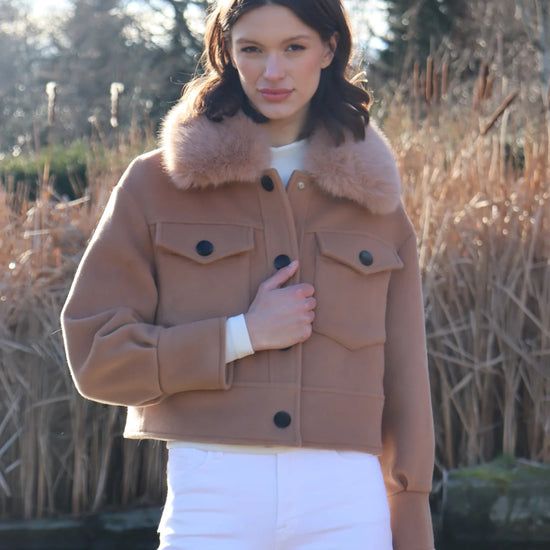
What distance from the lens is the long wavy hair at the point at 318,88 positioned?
1.91m

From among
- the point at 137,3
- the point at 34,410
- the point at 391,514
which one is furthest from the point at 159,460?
the point at 137,3

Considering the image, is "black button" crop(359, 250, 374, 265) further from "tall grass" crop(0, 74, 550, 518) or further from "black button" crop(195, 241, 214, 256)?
"tall grass" crop(0, 74, 550, 518)

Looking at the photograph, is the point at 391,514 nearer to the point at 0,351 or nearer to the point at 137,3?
the point at 0,351

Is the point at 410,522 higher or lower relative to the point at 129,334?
lower

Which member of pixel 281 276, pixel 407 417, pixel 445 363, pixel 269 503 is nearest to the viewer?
pixel 269 503

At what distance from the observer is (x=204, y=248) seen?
1818 millimetres

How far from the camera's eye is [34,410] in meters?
3.57

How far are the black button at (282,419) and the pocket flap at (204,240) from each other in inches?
12.2

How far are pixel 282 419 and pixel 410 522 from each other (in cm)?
36

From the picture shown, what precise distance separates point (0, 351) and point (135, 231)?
195 cm

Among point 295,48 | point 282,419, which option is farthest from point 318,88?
point 282,419

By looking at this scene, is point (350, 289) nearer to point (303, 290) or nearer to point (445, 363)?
point (303, 290)

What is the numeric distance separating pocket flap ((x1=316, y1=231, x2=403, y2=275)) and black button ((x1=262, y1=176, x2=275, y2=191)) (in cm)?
13

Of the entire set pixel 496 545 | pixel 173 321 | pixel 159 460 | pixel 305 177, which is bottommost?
pixel 496 545
